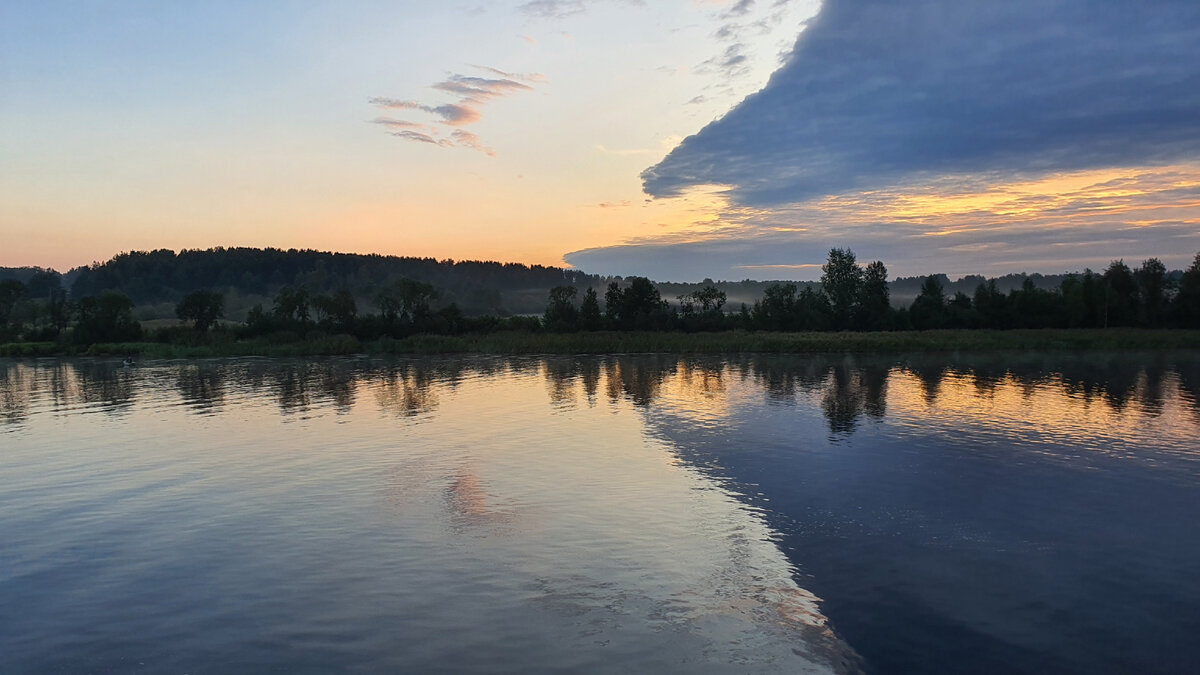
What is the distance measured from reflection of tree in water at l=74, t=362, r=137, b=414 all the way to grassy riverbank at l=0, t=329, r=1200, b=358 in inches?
835

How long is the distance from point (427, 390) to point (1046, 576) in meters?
43.3

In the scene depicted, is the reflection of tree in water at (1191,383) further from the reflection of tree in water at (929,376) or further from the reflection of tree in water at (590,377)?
the reflection of tree in water at (590,377)

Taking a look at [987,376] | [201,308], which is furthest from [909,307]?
[201,308]

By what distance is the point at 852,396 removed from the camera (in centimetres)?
4347

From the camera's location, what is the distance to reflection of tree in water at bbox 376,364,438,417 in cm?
4175

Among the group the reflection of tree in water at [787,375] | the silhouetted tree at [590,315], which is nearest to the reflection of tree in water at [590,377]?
the reflection of tree in water at [787,375]

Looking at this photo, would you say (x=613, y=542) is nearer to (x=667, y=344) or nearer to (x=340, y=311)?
(x=667, y=344)

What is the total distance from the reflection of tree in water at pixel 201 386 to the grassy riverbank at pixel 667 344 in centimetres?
2313

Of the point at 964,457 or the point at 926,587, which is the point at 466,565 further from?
the point at 964,457

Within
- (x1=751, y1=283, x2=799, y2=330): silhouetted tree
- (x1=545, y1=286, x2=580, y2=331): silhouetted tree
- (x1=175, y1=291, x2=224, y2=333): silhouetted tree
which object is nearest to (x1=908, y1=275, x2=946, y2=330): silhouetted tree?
(x1=751, y1=283, x2=799, y2=330): silhouetted tree

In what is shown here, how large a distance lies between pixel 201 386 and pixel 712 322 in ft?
281

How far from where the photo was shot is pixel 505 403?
43062 millimetres

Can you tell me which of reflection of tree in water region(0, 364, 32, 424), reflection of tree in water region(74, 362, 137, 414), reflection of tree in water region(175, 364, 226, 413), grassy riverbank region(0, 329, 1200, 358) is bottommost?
reflection of tree in water region(0, 364, 32, 424)

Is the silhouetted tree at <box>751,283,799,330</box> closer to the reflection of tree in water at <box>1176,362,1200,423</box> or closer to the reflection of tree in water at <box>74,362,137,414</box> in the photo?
the reflection of tree in water at <box>1176,362,1200,423</box>
